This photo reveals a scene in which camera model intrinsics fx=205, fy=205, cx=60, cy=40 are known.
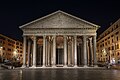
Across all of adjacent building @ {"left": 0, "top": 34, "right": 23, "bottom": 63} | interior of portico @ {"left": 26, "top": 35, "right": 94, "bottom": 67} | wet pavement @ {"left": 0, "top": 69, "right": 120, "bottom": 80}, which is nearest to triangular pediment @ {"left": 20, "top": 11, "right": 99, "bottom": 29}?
interior of portico @ {"left": 26, "top": 35, "right": 94, "bottom": 67}

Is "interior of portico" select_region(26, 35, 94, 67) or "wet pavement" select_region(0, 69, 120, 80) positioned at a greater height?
"interior of portico" select_region(26, 35, 94, 67)

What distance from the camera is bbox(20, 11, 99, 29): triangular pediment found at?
6253 cm

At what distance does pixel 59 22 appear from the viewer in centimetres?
6284

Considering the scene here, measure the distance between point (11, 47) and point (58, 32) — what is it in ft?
264

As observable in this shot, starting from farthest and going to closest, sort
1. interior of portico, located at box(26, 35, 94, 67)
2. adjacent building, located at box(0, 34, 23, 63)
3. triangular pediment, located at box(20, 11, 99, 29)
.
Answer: adjacent building, located at box(0, 34, 23, 63) → interior of portico, located at box(26, 35, 94, 67) → triangular pediment, located at box(20, 11, 99, 29)

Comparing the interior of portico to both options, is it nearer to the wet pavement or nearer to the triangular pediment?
the triangular pediment

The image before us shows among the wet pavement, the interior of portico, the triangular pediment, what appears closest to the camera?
the wet pavement

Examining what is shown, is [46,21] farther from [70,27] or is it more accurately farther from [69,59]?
[69,59]

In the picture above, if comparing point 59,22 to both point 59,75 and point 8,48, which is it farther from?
point 8,48

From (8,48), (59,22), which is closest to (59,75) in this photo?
(59,22)

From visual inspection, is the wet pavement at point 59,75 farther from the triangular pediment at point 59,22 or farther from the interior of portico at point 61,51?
the interior of portico at point 61,51

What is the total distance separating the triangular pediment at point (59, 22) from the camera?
6253 centimetres

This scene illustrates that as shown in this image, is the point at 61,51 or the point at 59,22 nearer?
the point at 59,22

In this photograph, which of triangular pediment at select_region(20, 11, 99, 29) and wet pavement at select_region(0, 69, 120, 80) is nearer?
wet pavement at select_region(0, 69, 120, 80)
